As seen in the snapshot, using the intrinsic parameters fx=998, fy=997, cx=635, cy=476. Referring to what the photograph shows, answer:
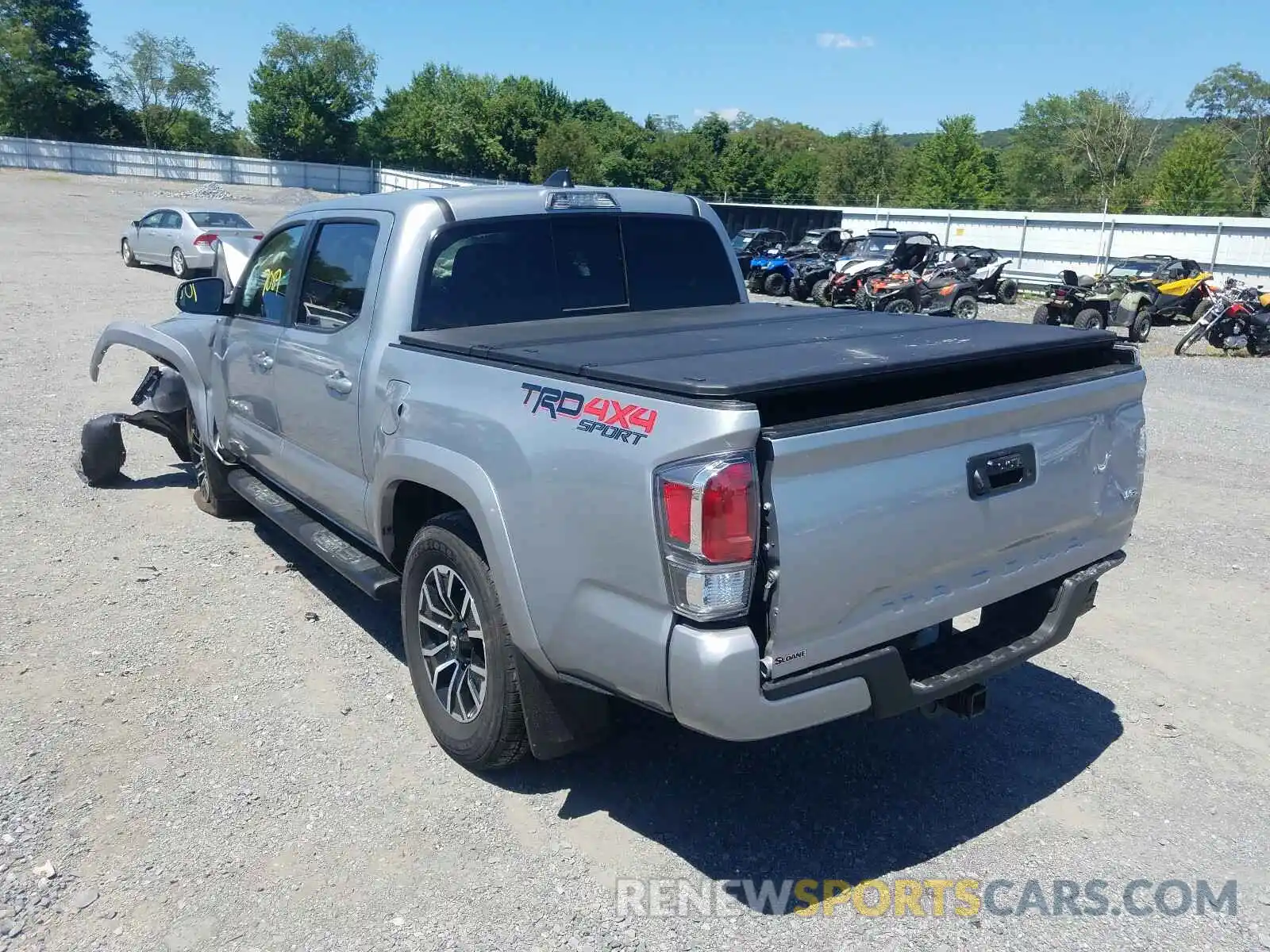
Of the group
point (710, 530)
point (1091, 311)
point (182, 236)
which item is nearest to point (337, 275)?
point (710, 530)

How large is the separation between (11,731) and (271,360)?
2024 millimetres

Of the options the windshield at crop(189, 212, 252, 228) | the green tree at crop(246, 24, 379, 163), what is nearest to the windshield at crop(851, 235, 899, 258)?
the windshield at crop(189, 212, 252, 228)

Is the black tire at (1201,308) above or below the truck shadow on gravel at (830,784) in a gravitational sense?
above

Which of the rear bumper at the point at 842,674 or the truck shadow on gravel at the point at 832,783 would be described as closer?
the rear bumper at the point at 842,674

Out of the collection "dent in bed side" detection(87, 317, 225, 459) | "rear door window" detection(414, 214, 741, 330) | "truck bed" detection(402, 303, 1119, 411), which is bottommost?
"dent in bed side" detection(87, 317, 225, 459)

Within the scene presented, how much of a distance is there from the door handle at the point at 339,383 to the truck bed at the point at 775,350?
0.42 metres

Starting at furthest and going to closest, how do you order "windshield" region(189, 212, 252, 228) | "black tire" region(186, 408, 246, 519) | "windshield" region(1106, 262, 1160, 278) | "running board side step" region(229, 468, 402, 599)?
1. "windshield" region(1106, 262, 1160, 278)
2. "windshield" region(189, 212, 252, 228)
3. "black tire" region(186, 408, 246, 519)
4. "running board side step" region(229, 468, 402, 599)

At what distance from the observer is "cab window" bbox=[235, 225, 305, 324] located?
5.09 meters

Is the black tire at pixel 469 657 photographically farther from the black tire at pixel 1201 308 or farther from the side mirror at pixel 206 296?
the black tire at pixel 1201 308

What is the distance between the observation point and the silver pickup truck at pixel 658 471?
8.69 ft

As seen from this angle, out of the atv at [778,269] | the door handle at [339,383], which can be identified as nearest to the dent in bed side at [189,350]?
the door handle at [339,383]

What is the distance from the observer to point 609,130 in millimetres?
80438

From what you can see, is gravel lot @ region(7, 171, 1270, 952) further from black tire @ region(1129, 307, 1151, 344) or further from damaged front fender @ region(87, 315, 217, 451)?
black tire @ region(1129, 307, 1151, 344)

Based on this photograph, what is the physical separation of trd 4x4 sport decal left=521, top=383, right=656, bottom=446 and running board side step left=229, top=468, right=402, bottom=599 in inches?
55.8
